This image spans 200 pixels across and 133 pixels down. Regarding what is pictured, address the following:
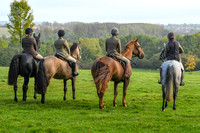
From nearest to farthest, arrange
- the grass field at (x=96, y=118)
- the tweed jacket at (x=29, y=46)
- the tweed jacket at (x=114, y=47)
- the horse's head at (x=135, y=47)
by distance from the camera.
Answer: the grass field at (x=96, y=118)
the tweed jacket at (x=114, y=47)
the tweed jacket at (x=29, y=46)
the horse's head at (x=135, y=47)

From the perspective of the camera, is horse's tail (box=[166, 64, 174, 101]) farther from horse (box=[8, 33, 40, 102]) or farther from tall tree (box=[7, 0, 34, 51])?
tall tree (box=[7, 0, 34, 51])

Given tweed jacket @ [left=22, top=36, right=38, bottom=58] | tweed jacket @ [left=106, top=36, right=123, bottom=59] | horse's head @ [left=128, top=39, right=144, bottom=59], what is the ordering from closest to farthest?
1. tweed jacket @ [left=106, top=36, right=123, bottom=59]
2. tweed jacket @ [left=22, top=36, right=38, bottom=58]
3. horse's head @ [left=128, top=39, right=144, bottom=59]

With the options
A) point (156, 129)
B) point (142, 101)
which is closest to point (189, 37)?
point (142, 101)

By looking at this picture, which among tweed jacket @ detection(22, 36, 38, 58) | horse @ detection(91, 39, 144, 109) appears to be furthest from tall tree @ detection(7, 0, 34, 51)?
horse @ detection(91, 39, 144, 109)

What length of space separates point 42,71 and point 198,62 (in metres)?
71.1

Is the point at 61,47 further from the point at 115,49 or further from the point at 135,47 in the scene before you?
the point at 135,47

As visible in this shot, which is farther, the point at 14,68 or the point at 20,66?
the point at 20,66

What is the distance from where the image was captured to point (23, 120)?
9.71m

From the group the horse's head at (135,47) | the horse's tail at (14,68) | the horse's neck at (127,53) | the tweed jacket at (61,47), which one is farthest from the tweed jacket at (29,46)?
the horse's head at (135,47)

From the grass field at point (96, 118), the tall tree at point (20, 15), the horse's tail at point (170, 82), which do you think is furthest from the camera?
the tall tree at point (20, 15)

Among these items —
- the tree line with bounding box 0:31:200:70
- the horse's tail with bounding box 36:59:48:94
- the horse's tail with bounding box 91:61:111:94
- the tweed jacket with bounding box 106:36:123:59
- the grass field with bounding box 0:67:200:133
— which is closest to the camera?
the grass field with bounding box 0:67:200:133

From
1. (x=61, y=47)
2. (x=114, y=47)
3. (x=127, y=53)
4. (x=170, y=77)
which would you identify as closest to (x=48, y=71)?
(x=61, y=47)

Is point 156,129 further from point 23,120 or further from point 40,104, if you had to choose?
point 40,104

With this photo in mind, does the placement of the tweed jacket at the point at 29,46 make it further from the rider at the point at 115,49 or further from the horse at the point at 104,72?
the rider at the point at 115,49
